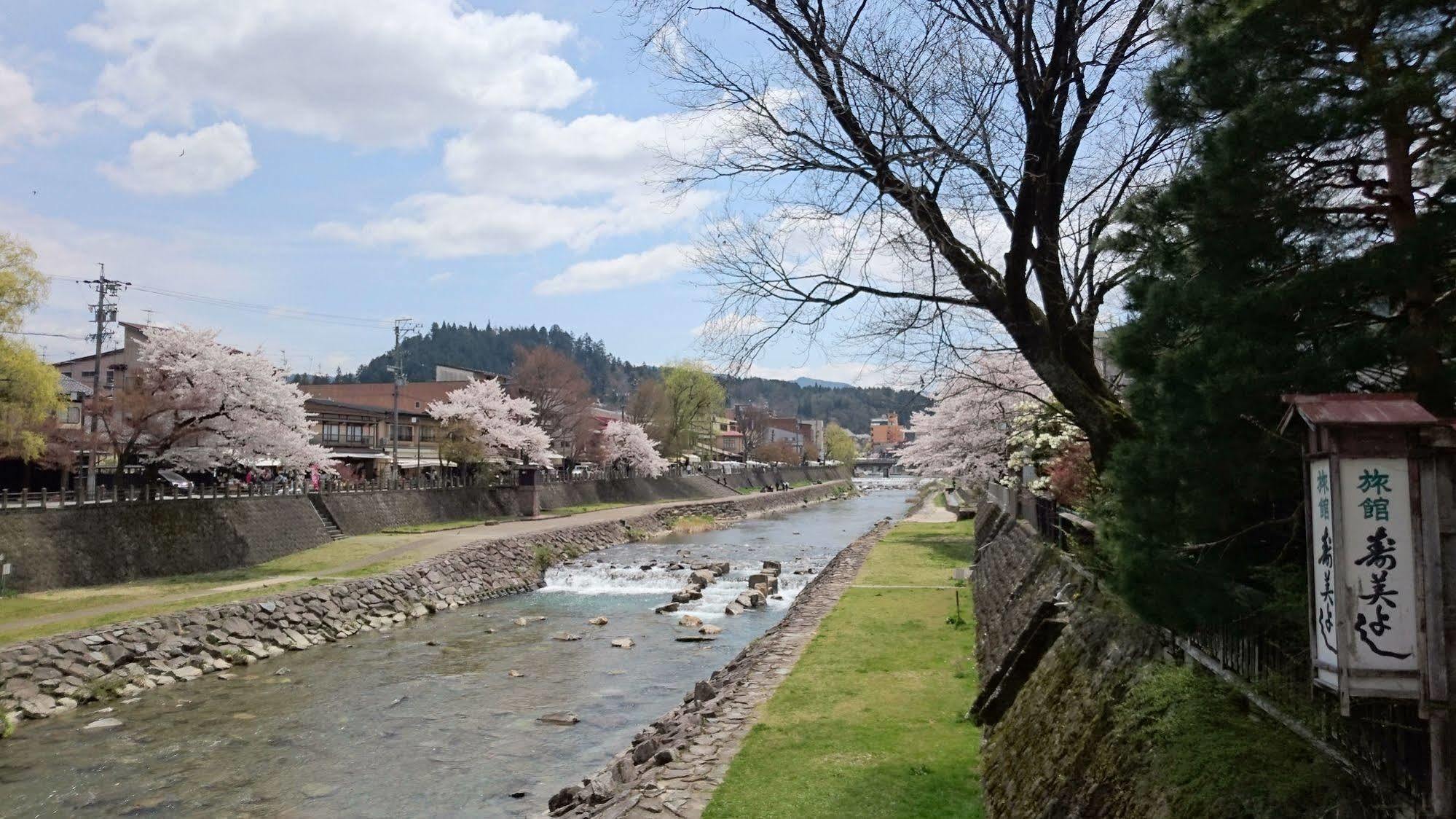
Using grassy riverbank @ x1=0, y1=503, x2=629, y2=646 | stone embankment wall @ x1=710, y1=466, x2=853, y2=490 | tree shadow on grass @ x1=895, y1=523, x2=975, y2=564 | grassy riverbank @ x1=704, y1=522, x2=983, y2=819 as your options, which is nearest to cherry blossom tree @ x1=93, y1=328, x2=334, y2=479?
grassy riverbank @ x1=0, y1=503, x2=629, y2=646

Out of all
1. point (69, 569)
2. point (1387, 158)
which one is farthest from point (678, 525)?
point (1387, 158)

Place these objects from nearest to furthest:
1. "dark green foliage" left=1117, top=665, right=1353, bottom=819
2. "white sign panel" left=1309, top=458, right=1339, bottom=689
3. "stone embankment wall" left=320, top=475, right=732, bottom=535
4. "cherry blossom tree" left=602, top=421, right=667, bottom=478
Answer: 1. "white sign panel" left=1309, top=458, right=1339, bottom=689
2. "dark green foliage" left=1117, top=665, right=1353, bottom=819
3. "stone embankment wall" left=320, top=475, right=732, bottom=535
4. "cherry blossom tree" left=602, top=421, right=667, bottom=478

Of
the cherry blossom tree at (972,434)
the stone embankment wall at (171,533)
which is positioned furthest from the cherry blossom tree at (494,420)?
the cherry blossom tree at (972,434)

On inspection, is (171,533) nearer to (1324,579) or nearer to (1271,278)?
(1271,278)

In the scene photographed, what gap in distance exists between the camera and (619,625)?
23.5 metres

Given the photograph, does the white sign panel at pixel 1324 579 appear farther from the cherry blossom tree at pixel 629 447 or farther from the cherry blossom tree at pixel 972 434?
the cherry blossom tree at pixel 629 447

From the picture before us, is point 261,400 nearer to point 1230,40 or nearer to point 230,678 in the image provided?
point 230,678

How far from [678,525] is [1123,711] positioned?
47.7 m

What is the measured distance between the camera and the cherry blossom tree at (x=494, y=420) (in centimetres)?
4716

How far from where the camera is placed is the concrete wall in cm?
2216

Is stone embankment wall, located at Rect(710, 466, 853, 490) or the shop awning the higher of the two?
the shop awning

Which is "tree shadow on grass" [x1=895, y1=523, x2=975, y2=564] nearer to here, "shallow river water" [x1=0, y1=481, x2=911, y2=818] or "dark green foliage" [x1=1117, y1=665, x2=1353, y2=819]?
"shallow river water" [x1=0, y1=481, x2=911, y2=818]

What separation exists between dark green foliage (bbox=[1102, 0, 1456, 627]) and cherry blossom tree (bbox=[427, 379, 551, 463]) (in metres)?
44.0

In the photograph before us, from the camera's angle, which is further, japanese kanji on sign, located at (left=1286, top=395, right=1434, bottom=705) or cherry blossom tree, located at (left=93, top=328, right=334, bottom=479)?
cherry blossom tree, located at (left=93, top=328, right=334, bottom=479)
